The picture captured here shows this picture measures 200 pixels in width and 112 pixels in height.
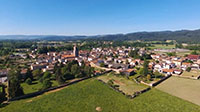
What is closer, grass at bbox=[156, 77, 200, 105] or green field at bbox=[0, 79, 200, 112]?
green field at bbox=[0, 79, 200, 112]

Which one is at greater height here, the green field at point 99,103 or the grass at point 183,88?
the green field at point 99,103

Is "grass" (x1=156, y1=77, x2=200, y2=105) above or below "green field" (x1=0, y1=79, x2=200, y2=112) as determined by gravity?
below

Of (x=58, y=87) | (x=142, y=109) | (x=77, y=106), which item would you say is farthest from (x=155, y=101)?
(x=58, y=87)

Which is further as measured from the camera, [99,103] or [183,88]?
[183,88]

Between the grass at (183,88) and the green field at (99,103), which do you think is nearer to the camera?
the green field at (99,103)

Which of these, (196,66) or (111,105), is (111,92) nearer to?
(111,105)
